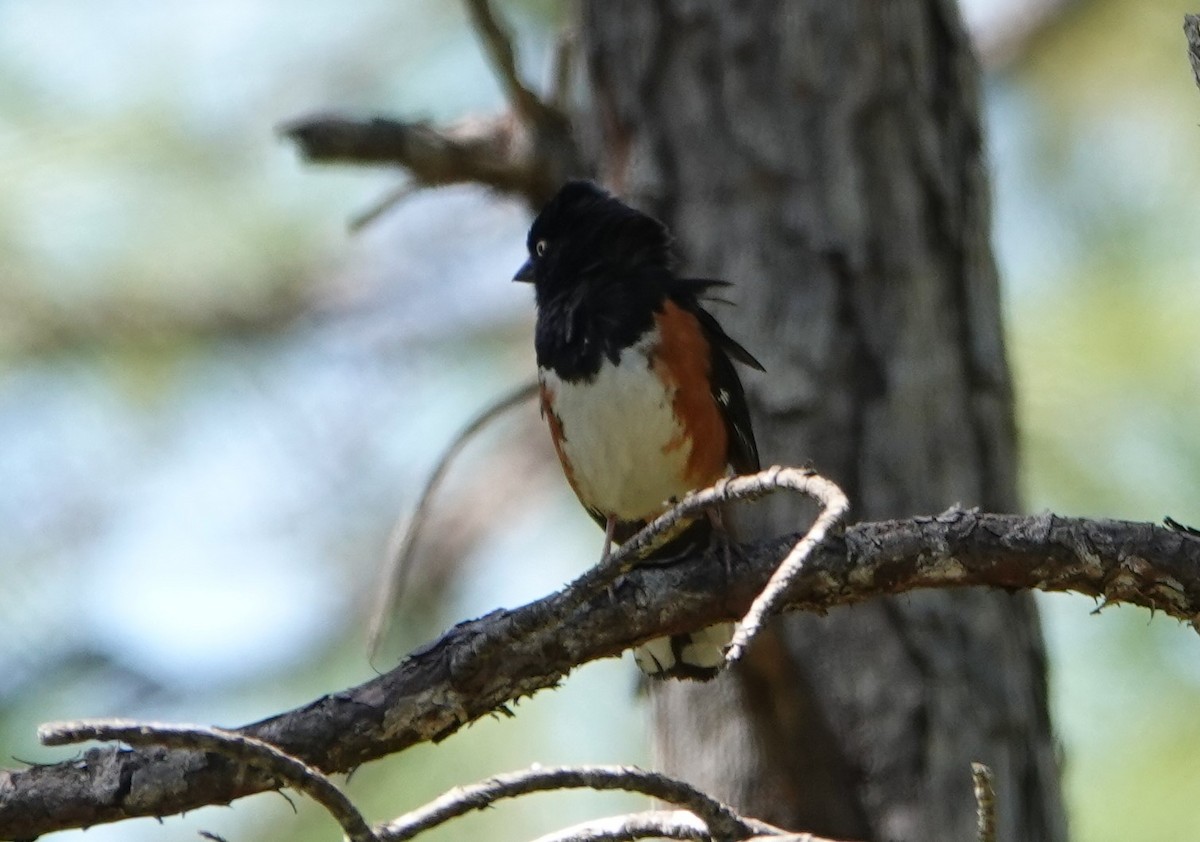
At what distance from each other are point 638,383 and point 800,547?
4.99ft

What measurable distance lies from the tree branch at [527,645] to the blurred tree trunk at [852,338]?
2.91 feet

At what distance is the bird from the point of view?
140 inches

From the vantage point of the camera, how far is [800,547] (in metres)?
2.08

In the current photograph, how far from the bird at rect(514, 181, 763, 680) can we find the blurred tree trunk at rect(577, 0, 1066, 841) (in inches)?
8.6

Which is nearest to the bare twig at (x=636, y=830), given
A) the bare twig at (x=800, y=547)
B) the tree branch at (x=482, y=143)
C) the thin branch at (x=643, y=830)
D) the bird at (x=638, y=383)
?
the thin branch at (x=643, y=830)

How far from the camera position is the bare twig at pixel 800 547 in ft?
6.35

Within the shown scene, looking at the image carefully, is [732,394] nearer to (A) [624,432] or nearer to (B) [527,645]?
(A) [624,432]

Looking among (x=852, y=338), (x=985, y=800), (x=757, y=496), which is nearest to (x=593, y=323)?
(x=852, y=338)

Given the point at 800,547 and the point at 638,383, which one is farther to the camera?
the point at 638,383

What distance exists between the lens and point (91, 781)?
2.40 metres

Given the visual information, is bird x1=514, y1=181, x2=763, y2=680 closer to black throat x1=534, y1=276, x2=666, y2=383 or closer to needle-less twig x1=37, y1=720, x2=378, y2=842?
black throat x1=534, y1=276, x2=666, y2=383


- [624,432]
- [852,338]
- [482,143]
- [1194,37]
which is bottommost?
[1194,37]

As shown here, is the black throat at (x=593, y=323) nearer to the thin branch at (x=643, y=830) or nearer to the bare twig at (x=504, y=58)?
the bare twig at (x=504, y=58)

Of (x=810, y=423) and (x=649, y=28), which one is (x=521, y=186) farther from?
(x=810, y=423)
